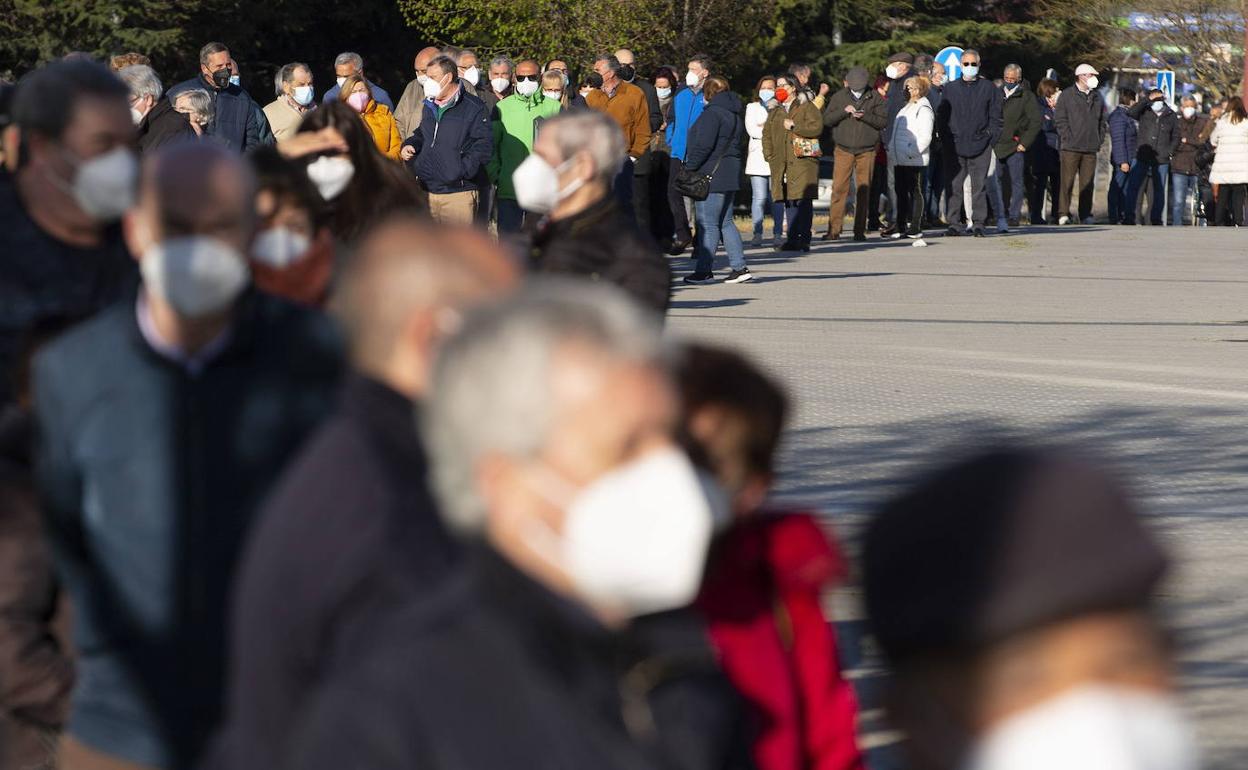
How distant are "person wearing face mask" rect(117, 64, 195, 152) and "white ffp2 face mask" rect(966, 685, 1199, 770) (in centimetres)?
1177

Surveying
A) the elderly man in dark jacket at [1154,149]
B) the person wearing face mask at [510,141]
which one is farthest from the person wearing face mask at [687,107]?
the elderly man in dark jacket at [1154,149]

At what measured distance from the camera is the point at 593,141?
675 centimetres

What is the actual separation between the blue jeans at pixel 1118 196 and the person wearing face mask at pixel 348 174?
2720 centimetres

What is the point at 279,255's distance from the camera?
506cm

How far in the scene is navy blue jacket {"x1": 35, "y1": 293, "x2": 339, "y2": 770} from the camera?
146 inches

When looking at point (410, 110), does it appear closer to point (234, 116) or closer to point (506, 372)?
point (234, 116)

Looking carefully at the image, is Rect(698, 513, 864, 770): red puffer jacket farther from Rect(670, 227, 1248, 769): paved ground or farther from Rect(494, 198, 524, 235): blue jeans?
Rect(494, 198, 524, 235): blue jeans

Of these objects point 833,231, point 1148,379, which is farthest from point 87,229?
point 833,231

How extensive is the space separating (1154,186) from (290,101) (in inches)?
755

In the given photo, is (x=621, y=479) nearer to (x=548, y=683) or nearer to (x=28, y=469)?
(x=548, y=683)

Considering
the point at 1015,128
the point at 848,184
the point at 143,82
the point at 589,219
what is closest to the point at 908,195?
the point at 848,184

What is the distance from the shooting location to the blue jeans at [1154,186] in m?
32.4

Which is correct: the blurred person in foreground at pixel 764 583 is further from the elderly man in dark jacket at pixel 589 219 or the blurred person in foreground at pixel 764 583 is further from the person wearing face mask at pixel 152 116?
the person wearing face mask at pixel 152 116

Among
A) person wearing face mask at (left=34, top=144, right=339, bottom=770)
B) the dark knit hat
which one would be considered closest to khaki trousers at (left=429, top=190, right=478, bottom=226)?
person wearing face mask at (left=34, top=144, right=339, bottom=770)
